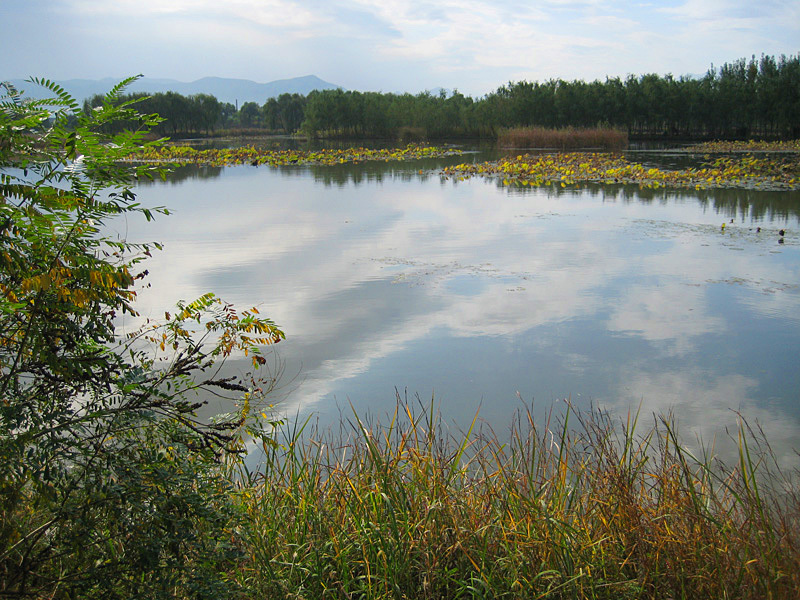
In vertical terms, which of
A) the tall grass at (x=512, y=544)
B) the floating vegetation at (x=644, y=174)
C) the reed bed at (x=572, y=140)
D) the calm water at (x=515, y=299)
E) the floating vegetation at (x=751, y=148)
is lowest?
the calm water at (x=515, y=299)

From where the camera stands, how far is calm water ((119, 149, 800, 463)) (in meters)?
4.35

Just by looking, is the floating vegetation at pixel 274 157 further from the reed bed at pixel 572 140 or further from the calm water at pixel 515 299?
the calm water at pixel 515 299

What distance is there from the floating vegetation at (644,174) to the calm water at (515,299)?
130 inches

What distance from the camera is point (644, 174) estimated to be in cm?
1828

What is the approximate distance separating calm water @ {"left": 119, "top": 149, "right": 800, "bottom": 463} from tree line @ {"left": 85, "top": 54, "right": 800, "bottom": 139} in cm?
3091

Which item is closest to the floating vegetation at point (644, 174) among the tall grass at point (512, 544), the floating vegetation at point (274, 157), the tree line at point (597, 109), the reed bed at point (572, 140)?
the floating vegetation at point (274, 157)

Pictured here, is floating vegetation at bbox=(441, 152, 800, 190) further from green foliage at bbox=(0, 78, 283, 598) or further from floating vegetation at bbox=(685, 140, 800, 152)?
green foliage at bbox=(0, 78, 283, 598)

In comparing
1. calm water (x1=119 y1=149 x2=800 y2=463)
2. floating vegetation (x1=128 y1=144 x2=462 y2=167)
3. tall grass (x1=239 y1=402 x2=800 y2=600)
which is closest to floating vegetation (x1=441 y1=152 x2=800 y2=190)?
calm water (x1=119 y1=149 x2=800 y2=463)

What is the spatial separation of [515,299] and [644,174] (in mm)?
13285

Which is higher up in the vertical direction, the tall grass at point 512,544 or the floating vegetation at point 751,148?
the floating vegetation at point 751,148

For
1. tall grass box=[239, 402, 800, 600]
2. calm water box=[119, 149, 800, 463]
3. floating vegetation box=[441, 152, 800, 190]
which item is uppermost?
floating vegetation box=[441, 152, 800, 190]

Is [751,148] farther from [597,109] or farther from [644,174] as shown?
[644,174]

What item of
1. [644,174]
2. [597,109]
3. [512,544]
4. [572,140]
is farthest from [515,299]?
[597,109]

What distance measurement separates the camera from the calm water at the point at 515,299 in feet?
14.3
